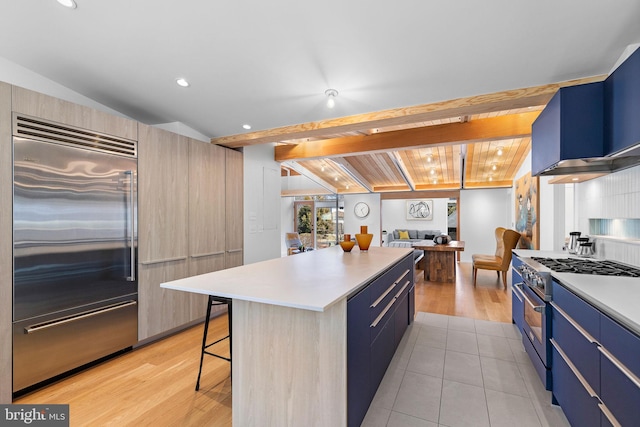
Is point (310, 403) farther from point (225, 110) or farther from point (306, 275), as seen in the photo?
point (225, 110)

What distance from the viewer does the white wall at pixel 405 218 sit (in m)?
10.7

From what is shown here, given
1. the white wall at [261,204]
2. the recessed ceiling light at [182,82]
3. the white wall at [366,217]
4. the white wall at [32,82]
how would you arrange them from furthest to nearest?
the white wall at [366,217] < the white wall at [261,204] < the recessed ceiling light at [182,82] < the white wall at [32,82]

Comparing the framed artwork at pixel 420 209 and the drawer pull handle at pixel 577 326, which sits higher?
the framed artwork at pixel 420 209

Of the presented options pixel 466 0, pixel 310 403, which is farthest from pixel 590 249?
pixel 310 403

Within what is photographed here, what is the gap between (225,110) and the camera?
302 cm

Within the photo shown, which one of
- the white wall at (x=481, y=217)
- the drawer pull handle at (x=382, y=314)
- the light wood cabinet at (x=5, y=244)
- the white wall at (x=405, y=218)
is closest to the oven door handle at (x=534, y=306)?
the drawer pull handle at (x=382, y=314)

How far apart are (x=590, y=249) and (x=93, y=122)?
172 inches

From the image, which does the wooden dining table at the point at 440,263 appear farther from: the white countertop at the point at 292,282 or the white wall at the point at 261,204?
the white countertop at the point at 292,282

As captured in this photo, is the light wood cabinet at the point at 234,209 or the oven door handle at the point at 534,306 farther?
the light wood cabinet at the point at 234,209

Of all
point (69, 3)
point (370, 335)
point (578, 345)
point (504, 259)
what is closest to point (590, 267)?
point (578, 345)

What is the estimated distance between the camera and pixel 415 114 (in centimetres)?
278

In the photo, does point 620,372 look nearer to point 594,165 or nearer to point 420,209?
point 594,165

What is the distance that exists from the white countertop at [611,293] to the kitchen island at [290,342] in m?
1.05

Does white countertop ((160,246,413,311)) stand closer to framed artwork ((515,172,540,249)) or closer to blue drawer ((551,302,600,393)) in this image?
blue drawer ((551,302,600,393))
